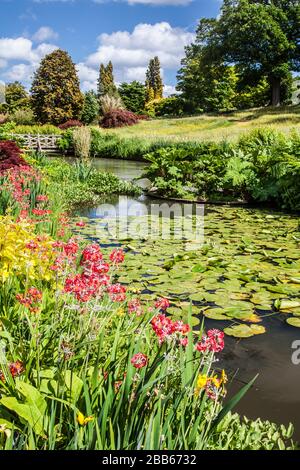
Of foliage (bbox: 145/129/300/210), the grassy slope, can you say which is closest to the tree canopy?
the grassy slope

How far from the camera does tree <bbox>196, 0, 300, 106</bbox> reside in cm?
3288

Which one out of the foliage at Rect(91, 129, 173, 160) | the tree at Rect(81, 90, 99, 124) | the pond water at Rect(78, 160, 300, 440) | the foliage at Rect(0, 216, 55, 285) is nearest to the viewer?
the foliage at Rect(0, 216, 55, 285)

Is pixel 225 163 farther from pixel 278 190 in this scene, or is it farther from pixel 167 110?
pixel 167 110

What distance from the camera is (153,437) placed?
1285mm

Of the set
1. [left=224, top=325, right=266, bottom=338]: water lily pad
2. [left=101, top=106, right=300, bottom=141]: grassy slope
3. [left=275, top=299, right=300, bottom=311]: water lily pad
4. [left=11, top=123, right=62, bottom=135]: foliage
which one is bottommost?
[left=224, top=325, right=266, bottom=338]: water lily pad

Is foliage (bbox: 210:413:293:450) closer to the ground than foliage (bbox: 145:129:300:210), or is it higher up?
closer to the ground

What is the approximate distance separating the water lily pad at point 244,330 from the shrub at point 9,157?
4.99 m

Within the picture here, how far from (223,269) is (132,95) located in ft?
170

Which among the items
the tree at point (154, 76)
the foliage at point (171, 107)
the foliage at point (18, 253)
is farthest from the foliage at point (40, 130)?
the tree at point (154, 76)

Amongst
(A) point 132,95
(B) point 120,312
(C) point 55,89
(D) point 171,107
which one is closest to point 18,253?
(B) point 120,312

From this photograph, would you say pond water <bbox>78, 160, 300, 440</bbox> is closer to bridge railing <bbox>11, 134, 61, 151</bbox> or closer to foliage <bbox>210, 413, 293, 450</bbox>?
foliage <bbox>210, 413, 293, 450</bbox>

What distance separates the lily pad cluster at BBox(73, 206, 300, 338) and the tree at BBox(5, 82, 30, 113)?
48.7m

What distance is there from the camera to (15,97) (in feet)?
171

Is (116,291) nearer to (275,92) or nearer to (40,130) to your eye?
(40,130)
